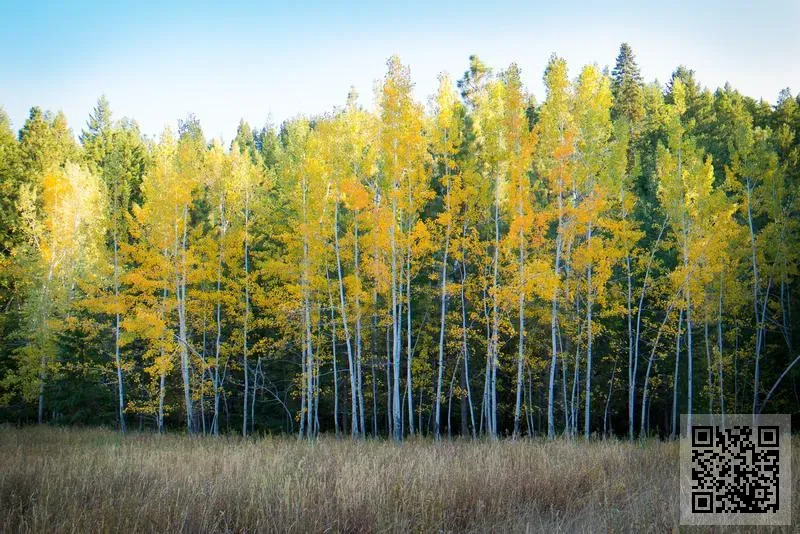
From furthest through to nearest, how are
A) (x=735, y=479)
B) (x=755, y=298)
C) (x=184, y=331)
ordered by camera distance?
(x=184, y=331) → (x=755, y=298) → (x=735, y=479)

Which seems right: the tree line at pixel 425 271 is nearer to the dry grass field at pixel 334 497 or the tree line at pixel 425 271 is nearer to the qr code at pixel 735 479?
the qr code at pixel 735 479

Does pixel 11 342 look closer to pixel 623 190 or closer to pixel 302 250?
pixel 302 250

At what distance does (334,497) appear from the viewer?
5.96 m

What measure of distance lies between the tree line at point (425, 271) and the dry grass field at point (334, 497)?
27.3ft

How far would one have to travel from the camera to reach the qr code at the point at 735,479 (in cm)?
609

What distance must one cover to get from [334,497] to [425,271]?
16.2 meters

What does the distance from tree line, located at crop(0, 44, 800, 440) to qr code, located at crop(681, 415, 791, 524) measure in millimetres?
7251

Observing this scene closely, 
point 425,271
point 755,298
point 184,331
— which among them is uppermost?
point 425,271

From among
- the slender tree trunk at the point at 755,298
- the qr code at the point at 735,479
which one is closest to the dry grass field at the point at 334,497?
the qr code at the point at 735,479

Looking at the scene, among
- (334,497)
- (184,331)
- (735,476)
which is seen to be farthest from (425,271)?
(334,497)

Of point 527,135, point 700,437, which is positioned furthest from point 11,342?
point 700,437

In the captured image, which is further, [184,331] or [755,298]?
[184,331]

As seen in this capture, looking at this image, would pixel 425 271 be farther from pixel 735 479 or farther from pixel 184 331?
pixel 735 479

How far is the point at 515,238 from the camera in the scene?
16.7 metres
